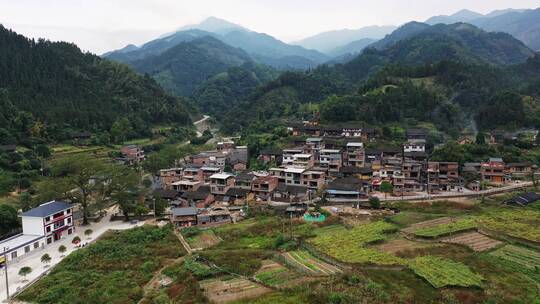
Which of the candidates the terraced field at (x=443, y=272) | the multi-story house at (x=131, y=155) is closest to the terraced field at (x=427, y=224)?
the terraced field at (x=443, y=272)

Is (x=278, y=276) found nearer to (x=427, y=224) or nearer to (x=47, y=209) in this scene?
(x=427, y=224)

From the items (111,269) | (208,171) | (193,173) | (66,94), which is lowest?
(111,269)

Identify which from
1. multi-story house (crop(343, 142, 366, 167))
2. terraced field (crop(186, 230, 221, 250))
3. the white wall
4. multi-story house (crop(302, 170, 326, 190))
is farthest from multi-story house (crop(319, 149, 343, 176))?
the white wall

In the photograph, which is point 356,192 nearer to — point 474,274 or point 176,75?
point 474,274

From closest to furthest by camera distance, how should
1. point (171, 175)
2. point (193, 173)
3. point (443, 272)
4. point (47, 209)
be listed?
1. point (443, 272)
2. point (47, 209)
3. point (193, 173)
4. point (171, 175)

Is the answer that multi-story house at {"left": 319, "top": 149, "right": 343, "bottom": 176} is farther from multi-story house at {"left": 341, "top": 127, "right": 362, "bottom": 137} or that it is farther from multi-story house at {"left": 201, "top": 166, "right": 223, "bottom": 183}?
multi-story house at {"left": 201, "top": 166, "right": 223, "bottom": 183}

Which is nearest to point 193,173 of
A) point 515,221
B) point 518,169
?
point 515,221
